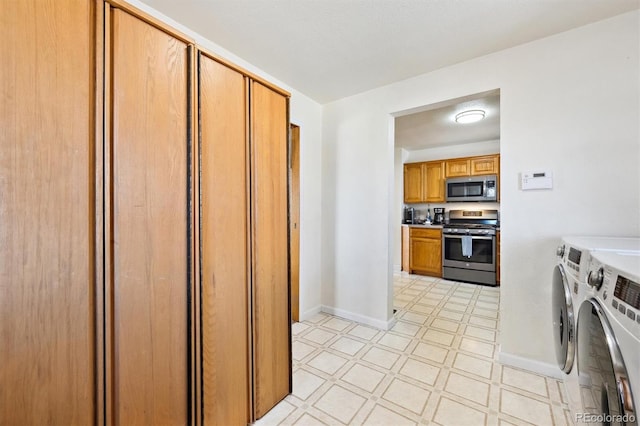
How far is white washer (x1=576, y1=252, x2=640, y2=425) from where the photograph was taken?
25.3 inches

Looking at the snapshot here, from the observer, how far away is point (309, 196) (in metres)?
2.99

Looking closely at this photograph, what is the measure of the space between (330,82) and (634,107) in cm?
221

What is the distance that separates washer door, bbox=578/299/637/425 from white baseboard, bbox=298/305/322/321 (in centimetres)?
224

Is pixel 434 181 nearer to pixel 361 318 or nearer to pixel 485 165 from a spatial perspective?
pixel 485 165

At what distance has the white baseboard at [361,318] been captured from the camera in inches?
106

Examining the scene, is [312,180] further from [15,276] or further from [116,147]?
[15,276]

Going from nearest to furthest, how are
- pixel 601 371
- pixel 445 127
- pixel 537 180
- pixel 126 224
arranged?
1. pixel 601 371
2. pixel 126 224
3. pixel 537 180
4. pixel 445 127

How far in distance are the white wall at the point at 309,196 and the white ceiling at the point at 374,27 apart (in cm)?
56

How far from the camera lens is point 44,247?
0.80 meters

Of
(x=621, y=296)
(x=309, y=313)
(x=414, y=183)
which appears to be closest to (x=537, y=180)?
(x=621, y=296)

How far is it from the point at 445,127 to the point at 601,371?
146 inches

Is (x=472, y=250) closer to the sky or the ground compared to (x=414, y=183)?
closer to the ground

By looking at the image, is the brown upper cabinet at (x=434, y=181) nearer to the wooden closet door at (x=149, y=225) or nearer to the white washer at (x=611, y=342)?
the white washer at (x=611, y=342)

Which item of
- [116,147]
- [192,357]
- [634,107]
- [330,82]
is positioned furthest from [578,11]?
[192,357]
